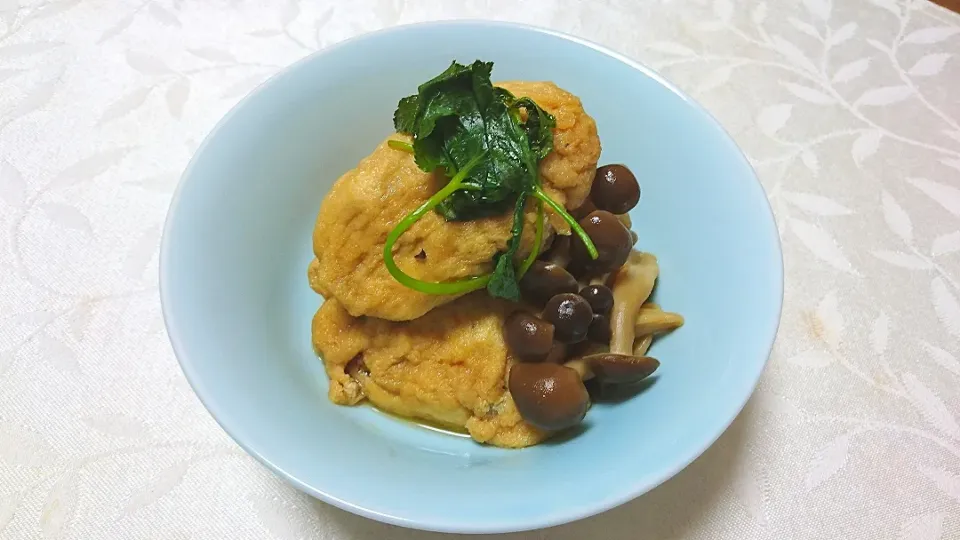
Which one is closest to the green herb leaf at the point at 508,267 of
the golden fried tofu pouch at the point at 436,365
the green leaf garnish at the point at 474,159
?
the green leaf garnish at the point at 474,159

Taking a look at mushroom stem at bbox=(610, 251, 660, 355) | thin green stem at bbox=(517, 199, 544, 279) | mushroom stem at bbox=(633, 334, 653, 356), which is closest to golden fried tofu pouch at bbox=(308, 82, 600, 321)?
thin green stem at bbox=(517, 199, 544, 279)

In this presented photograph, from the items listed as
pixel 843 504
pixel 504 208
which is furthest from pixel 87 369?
pixel 843 504

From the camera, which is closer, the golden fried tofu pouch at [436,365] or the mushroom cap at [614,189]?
the golden fried tofu pouch at [436,365]

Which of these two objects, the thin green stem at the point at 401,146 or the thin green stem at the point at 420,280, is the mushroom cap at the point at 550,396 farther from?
the thin green stem at the point at 401,146

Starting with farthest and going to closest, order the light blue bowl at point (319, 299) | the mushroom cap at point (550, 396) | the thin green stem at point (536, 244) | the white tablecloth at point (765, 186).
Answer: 1. the white tablecloth at point (765, 186)
2. the thin green stem at point (536, 244)
3. the mushroom cap at point (550, 396)
4. the light blue bowl at point (319, 299)

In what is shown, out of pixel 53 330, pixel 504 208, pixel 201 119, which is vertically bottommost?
pixel 53 330

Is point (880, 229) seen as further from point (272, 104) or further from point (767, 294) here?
point (272, 104)

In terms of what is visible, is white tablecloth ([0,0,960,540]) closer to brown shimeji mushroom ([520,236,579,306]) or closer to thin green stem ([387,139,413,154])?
brown shimeji mushroom ([520,236,579,306])
